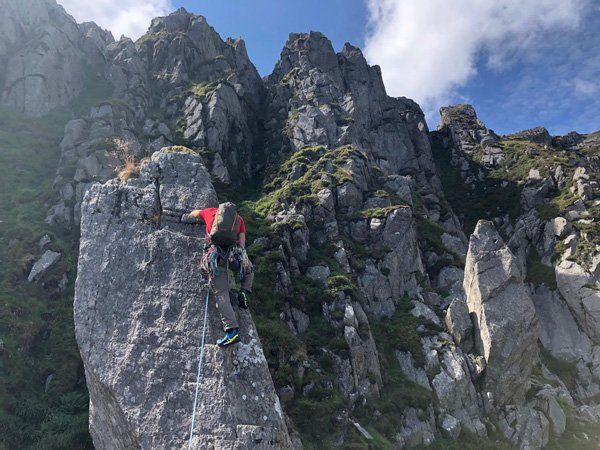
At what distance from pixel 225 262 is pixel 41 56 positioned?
59893mm

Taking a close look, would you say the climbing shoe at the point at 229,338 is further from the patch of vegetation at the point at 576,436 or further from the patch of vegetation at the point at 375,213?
the patch of vegetation at the point at 375,213

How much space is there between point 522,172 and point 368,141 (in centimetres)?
2882

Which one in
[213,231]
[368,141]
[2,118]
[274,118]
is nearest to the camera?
[213,231]

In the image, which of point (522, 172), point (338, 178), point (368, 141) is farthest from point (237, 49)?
point (522, 172)

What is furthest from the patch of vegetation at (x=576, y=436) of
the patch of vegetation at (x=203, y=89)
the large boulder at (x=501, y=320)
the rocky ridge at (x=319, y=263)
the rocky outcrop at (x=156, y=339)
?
the patch of vegetation at (x=203, y=89)

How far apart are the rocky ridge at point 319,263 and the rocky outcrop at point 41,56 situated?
5.20m

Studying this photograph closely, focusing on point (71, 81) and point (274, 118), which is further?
point (274, 118)

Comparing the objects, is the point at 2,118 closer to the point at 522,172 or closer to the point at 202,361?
the point at 202,361

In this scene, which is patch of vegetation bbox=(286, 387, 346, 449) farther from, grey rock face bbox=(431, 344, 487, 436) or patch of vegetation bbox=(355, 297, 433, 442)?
grey rock face bbox=(431, 344, 487, 436)

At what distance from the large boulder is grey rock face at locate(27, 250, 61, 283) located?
31190mm

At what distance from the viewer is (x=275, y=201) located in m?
41.2

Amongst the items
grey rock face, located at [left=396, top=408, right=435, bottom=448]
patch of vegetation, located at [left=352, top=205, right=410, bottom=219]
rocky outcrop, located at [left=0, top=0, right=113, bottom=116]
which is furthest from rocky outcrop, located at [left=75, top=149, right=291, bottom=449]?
rocky outcrop, located at [left=0, top=0, right=113, bottom=116]

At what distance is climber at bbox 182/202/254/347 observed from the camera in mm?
9648

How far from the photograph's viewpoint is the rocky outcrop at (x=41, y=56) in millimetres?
50750
